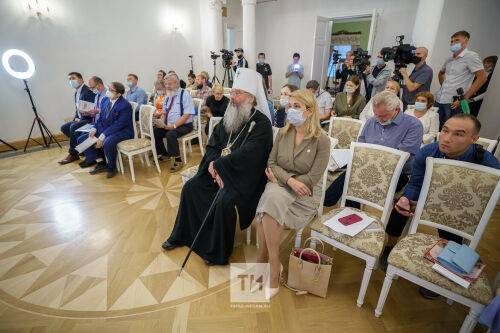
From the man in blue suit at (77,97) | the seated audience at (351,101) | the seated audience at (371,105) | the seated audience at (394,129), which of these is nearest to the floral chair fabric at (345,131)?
the seated audience at (394,129)

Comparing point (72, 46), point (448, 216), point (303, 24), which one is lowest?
point (448, 216)

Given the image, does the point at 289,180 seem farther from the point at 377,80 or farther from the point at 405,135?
the point at 377,80

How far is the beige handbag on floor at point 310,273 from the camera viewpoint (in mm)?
1597

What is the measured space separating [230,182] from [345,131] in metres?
1.51

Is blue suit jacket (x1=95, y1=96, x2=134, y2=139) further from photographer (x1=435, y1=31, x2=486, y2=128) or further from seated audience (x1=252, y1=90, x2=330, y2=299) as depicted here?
photographer (x1=435, y1=31, x2=486, y2=128)

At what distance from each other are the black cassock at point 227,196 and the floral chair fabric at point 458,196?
46.1 inches

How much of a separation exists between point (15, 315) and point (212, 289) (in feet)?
4.40

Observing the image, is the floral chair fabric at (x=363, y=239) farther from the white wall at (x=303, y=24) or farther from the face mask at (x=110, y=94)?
the white wall at (x=303, y=24)

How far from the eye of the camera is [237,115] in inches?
82.3

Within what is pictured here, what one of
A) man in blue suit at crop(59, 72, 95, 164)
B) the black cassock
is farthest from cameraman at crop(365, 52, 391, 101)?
man in blue suit at crop(59, 72, 95, 164)

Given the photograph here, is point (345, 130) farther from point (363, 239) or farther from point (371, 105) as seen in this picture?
point (363, 239)

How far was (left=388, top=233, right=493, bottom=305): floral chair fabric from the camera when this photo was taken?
1.19 m

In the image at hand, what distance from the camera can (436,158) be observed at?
1.54 m

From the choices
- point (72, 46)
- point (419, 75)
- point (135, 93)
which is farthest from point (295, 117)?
point (72, 46)
